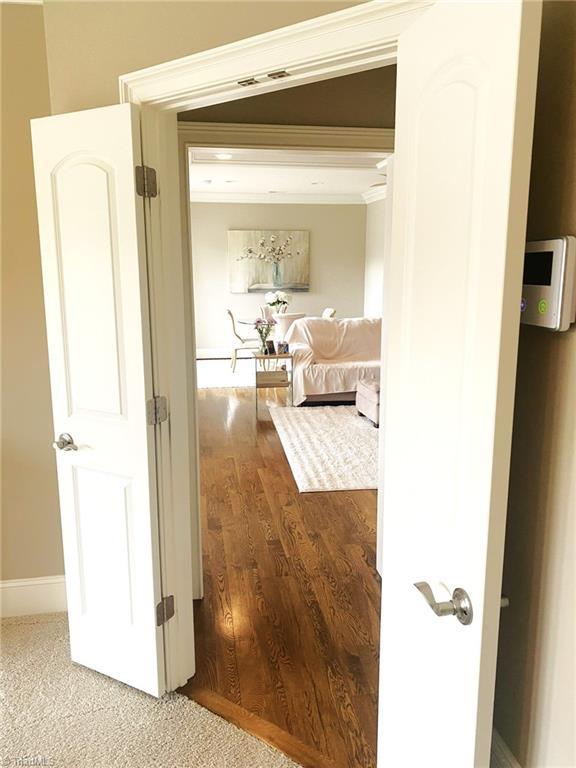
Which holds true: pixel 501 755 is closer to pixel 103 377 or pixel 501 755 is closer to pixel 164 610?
pixel 164 610

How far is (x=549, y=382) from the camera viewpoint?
102 centimetres

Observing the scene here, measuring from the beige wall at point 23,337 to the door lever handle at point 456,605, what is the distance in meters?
2.08

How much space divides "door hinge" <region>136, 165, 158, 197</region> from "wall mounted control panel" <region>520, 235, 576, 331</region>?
1268mm

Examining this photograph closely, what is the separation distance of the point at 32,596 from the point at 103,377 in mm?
1385

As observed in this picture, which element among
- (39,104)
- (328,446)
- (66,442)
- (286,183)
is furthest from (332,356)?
(66,442)

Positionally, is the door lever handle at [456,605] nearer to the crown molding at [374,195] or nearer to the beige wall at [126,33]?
the beige wall at [126,33]

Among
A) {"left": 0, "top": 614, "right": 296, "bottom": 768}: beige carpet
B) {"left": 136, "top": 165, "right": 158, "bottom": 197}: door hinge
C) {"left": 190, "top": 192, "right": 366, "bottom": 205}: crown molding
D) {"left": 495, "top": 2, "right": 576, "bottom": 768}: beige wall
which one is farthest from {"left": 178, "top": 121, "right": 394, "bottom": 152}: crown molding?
{"left": 190, "top": 192, "right": 366, "bottom": 205}: crown molding

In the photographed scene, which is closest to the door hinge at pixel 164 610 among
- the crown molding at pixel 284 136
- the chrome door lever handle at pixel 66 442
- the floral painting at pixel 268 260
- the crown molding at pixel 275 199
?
the chrome door lever handle at pixel 66 442

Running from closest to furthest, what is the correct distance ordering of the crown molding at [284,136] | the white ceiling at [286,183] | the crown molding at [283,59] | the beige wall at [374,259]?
the crown molding at [283,59] → the crown molding at [284,136] → the white ceiling at [286,183] → the beige wall at [374,259]

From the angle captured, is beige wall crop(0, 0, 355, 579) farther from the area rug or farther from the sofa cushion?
the sofa cushion

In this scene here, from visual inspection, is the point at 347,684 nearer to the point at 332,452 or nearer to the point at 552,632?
the point at 552,632

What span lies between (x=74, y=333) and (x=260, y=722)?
1.56m

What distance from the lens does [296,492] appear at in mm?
4230

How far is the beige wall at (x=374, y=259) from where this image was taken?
31.2ft
